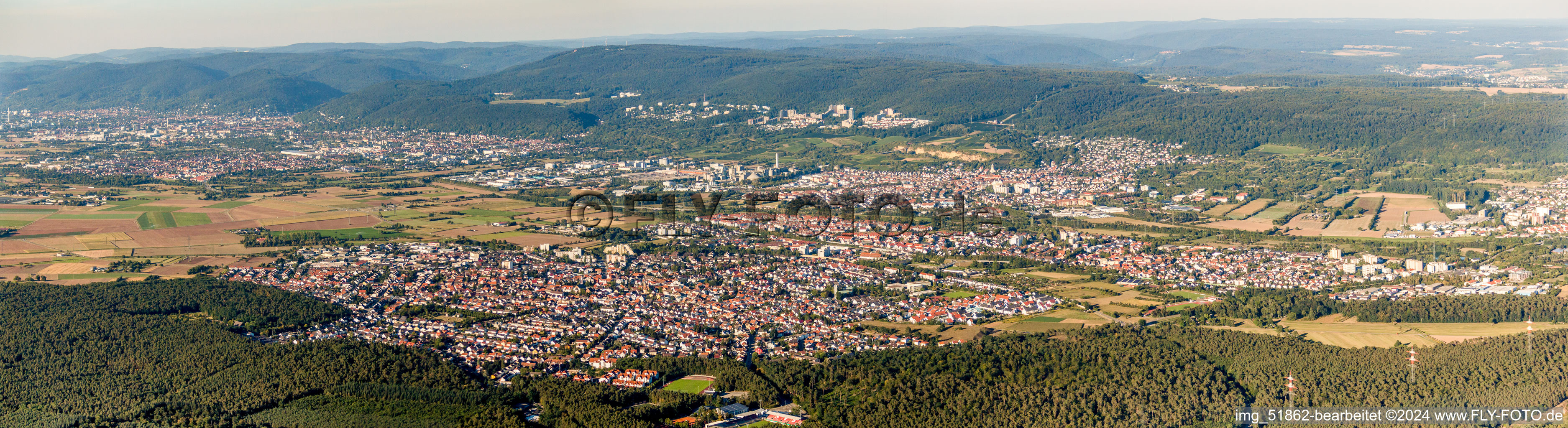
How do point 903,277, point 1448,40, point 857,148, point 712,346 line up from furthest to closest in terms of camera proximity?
point 1448,40 < point 857,148 < point 903,277 < point 712,346

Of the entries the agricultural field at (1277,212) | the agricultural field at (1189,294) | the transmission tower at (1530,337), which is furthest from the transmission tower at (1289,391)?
the agricultural field at (1277,212)

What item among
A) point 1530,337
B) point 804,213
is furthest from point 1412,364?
point 804,213

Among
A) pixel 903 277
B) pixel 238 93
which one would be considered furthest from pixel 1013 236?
pixel 238 93

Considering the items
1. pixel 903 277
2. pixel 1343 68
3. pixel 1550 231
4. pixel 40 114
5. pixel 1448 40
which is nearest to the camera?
pixel 903 277

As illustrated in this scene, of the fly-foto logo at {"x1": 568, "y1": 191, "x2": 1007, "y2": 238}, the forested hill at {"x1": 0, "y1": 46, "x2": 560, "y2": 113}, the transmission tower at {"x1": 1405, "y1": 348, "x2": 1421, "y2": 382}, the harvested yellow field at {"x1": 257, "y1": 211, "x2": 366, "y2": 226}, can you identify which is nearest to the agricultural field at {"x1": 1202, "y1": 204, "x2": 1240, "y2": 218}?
the fly-foto logo at {"x1": 568, "y1": 191, "x2": 1007, "y2": 238}

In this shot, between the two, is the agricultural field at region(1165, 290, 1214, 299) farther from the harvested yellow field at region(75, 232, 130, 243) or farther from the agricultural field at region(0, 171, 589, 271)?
the harvested yellow field at region(75, 232, 130, 243)

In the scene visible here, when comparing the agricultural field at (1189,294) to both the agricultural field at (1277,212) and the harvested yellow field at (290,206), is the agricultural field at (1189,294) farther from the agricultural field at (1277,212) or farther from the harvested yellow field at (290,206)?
the harvested yellow field at (290,206)

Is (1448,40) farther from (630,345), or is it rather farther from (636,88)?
(630,345)

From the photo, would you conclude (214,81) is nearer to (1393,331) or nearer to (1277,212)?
(1277,212)
